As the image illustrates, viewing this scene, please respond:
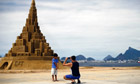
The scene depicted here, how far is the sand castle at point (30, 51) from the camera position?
48.8 m

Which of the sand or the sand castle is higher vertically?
the sand castle

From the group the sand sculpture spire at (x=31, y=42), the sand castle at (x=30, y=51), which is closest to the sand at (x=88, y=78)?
the sand castle at (x=30, y=51)

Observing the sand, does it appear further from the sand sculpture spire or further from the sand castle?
the sand sculpture spire

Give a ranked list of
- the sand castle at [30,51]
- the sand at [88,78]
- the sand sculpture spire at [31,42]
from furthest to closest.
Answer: the sand sculpture spire at [31,42]
the sand castle at [30,51]
the sand at [88,78]

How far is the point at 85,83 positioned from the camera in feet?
47.6

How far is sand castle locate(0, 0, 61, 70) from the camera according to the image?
48.8 metres

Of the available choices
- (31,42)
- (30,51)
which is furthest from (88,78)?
(31,42)

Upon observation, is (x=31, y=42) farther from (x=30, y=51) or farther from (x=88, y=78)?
(x=88, y=78)

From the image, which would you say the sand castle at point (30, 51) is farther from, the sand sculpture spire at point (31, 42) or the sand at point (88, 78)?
the sand at point (88, 78)

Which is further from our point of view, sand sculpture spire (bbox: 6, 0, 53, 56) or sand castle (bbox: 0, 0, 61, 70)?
sand sculpture spire (bbox: 6, 0, 53, 56)

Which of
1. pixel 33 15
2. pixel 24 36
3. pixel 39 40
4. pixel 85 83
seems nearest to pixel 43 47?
pixel 39 40

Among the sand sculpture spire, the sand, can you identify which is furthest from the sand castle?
the sand

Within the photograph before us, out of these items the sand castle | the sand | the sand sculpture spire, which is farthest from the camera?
the sand sculpture spire

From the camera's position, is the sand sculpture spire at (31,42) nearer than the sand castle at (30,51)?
No
